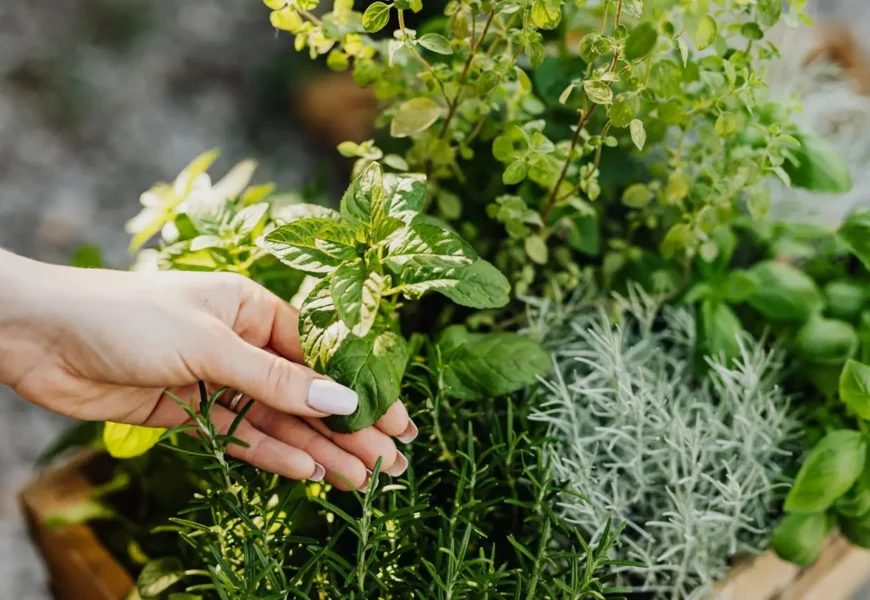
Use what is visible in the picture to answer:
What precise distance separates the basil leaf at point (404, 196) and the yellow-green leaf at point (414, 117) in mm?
62

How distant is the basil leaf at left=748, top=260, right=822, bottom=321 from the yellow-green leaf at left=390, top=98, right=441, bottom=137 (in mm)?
362

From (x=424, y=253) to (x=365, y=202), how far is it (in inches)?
2.5

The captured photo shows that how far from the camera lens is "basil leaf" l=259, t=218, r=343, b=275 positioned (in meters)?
0.54

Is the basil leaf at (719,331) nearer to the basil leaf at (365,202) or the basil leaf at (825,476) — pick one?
the basil leaf at (825,476)

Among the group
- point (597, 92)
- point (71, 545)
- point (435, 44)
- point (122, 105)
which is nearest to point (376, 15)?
point (435, 44)

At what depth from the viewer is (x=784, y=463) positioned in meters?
0.76

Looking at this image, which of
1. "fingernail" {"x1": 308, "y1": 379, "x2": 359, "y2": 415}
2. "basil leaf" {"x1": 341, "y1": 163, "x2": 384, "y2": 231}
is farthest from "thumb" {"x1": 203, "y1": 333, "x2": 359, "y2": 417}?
"basil leaf" {"x1": 341, "y1": 163, "x2": 384, "y2": 231}

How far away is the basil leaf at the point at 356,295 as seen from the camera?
19.5 inches

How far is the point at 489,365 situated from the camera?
649 mm

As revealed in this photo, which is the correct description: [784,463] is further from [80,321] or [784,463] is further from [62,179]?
[62,179]

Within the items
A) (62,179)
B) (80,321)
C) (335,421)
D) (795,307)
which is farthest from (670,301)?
(62,179)

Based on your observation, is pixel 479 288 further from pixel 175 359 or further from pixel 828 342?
pixel 828 342

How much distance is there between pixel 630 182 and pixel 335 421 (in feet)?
1.41

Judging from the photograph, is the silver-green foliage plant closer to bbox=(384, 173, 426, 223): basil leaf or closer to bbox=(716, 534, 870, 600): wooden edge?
bbox=(716, 534, 870, 600): wooden edge
